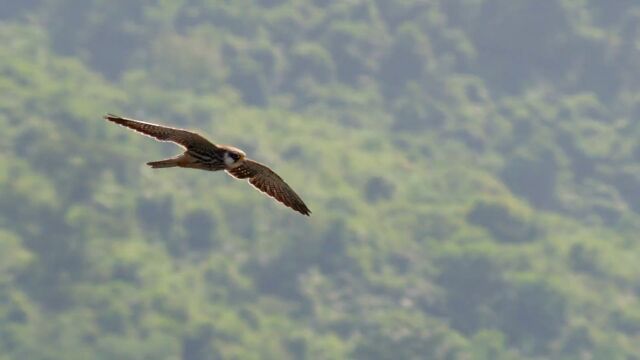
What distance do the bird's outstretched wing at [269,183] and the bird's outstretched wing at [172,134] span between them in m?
0.96

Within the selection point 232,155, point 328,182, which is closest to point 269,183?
point 232,155

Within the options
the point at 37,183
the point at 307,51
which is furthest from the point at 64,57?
the point at 37,183

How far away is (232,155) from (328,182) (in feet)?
303

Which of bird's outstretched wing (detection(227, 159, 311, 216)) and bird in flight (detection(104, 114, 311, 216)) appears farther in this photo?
bird's outstretched wing (detection(227, 159, 311, 216))

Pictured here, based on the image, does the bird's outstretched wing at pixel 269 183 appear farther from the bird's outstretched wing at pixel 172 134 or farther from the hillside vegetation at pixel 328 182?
the hillside vegetation at pixel 328 182

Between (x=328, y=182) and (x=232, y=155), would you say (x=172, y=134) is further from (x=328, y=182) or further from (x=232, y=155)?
(x=328, y=182)

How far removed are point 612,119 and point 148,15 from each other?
107 feet

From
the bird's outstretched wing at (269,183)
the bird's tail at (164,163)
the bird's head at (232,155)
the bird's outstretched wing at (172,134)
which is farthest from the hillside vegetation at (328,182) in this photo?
the bird's tail at (164,163)

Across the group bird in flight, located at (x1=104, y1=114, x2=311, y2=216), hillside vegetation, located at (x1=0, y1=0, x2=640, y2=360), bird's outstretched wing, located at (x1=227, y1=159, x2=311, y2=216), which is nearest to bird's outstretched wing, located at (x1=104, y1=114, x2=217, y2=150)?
bird in flight, located at (x1=104, y1=114, x2=311, y2=216)

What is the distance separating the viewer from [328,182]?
349ft

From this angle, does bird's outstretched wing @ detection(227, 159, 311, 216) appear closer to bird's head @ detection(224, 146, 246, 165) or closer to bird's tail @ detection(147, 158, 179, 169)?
bird's head @ detection(224, 146, 246, 165)

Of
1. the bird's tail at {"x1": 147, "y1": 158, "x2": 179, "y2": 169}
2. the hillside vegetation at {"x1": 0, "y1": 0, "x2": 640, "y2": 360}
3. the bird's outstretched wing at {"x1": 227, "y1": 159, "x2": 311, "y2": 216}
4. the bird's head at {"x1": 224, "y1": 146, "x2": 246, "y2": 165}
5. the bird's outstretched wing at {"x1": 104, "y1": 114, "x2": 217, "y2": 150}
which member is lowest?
the bird's tail at {"x1": 147, "y1": 158, "x2": 179, "y2": 169}

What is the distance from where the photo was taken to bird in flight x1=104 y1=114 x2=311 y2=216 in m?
13.6

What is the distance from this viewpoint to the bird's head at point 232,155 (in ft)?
46.0
